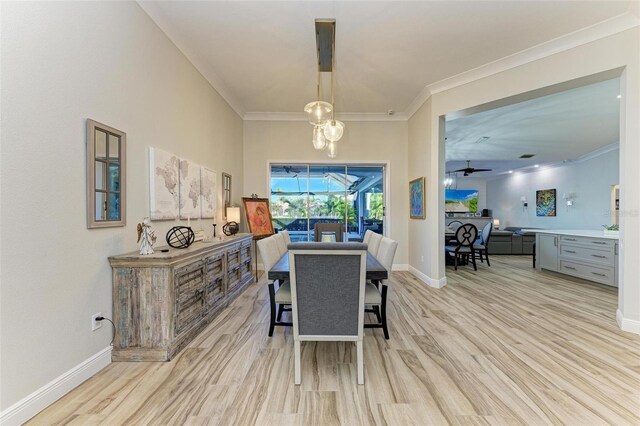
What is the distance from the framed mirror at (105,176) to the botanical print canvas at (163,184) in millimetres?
345

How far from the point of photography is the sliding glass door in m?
5.68

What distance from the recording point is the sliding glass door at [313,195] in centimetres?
568

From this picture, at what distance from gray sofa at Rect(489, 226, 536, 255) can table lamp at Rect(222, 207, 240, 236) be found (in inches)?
281

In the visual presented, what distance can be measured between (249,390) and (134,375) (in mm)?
903

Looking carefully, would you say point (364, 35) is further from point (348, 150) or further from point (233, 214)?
point (233, 214)

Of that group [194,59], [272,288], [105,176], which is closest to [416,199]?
[272,288]

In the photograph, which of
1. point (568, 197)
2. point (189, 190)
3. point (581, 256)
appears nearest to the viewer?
point (189, 190)

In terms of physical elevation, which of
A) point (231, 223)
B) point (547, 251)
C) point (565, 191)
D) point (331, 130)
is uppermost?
point (331, 130)

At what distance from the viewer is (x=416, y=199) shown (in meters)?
4.84

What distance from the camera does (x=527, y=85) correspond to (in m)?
3.24

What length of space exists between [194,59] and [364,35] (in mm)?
2122

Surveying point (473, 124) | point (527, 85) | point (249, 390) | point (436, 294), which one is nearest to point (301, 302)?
point (249, 390)

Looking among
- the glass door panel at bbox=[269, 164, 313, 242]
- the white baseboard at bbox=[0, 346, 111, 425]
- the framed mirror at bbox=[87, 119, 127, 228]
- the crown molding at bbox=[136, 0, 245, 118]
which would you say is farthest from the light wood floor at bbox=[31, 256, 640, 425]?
the crown molding at bbox=[136, 0, 245, 118]

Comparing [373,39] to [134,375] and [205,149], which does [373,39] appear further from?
[134,375]
